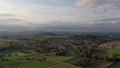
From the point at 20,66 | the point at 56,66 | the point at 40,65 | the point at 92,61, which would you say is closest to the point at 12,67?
the point at 20,66

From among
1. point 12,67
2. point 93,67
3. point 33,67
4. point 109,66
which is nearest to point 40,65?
point 33,67

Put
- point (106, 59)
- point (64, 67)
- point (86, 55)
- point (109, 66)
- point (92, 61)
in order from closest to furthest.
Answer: point (64, 67), point (109, 66), point (92, 61), point (106, 59), point (86, 55)

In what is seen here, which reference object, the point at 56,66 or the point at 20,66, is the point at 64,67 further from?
the point at 20,66

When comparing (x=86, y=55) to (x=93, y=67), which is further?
(x=86, y=55)

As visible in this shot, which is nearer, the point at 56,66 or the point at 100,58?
the point at 56,66

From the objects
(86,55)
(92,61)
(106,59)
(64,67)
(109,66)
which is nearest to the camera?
(64,67)

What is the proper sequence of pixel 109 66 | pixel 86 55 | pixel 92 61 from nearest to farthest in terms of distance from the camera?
pixel 109 66 < pixel 92 61 < pixel 86 55

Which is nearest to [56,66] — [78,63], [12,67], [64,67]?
[64,67]

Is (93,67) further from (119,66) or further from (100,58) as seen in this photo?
(100,58)

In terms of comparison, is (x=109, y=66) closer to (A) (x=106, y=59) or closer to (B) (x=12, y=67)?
(A) (x=106, y=59)
